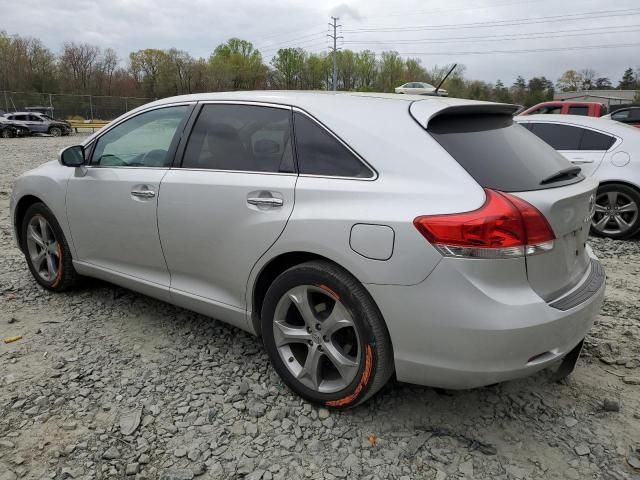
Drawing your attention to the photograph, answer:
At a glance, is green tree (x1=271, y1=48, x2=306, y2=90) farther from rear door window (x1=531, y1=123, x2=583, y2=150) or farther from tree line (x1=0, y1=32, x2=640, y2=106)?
rear door window (x1=531, y1=123, x2=583, y2=150)

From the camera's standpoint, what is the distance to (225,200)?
2857 millimetres

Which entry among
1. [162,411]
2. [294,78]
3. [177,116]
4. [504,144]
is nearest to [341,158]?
[504,144]

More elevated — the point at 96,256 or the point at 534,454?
the point at 96,256

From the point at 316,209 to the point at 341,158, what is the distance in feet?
0.95

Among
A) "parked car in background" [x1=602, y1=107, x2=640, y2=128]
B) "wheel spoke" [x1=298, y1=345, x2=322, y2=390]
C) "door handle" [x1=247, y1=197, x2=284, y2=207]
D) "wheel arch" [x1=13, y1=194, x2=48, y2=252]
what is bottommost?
"wheel spoke" [x1=298, y1=345, x2=322, y2=390]

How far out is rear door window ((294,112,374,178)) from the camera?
250 cm

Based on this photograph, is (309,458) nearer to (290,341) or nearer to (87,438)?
(290,341)

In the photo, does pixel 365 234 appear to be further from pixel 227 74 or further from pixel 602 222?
pixel 227 74

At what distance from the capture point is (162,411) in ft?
Answer: 8.90

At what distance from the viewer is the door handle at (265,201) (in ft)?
8.68

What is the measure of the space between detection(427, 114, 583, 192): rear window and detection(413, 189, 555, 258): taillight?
15 centimetres

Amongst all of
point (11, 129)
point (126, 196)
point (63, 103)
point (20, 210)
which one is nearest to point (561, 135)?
point (126, 196)

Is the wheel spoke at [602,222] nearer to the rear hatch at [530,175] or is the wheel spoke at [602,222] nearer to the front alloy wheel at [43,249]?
the rear hatch at [530,175]

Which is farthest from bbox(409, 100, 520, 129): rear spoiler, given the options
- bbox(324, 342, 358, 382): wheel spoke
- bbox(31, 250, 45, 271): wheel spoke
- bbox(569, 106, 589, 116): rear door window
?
bbox(569, 106, 589, 116): rear door window
